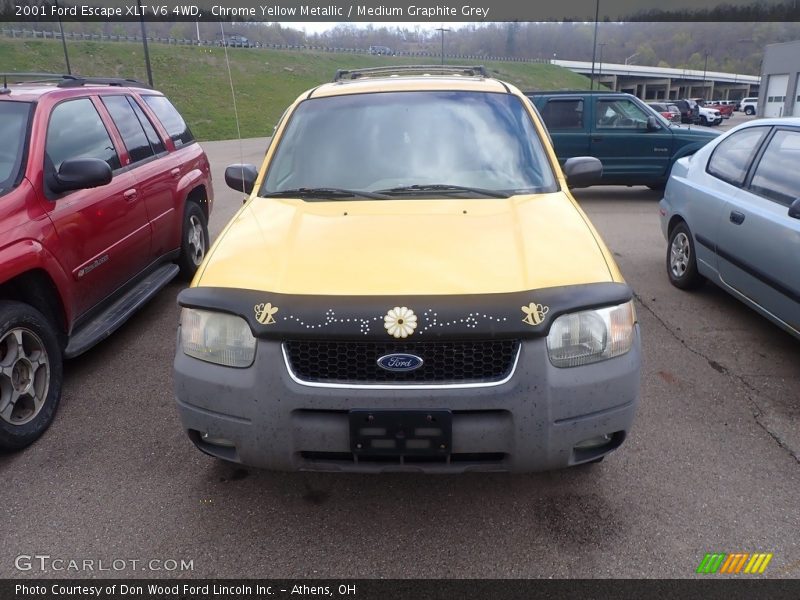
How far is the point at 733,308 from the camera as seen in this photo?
5.37m

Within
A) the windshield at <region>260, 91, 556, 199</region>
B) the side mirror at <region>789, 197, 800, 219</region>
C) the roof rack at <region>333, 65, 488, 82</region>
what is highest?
the roof rack at <region>333, 65, 488, 82</region>

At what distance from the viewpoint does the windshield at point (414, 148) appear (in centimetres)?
333

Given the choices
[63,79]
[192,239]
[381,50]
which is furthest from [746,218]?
[381,50]

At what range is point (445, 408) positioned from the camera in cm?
223

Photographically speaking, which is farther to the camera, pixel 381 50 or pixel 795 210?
pixel 381 50

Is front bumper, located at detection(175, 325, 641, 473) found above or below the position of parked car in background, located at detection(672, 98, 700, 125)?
above

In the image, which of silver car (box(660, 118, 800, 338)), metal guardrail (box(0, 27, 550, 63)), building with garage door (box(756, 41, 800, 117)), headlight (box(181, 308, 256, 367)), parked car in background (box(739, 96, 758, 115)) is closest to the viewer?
headlight (box(181, 308, 256, 367))

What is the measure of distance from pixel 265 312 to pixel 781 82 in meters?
54.7

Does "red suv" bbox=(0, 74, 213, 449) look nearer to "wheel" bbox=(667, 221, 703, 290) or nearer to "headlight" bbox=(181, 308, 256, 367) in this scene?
"headlight" bbox=(181, 308, 256, 367)

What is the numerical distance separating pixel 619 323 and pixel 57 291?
315cm

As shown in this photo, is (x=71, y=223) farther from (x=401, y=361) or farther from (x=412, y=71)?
(x=412, y=71)

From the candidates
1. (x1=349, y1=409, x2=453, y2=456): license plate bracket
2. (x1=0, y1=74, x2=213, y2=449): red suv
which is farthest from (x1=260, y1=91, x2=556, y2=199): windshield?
(x1=349, y1=409, x2=453, y2=456): license plate bracket

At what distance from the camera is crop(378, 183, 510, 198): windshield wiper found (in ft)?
10.5

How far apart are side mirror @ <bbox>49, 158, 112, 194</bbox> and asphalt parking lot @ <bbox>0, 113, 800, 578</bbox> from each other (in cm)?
129
